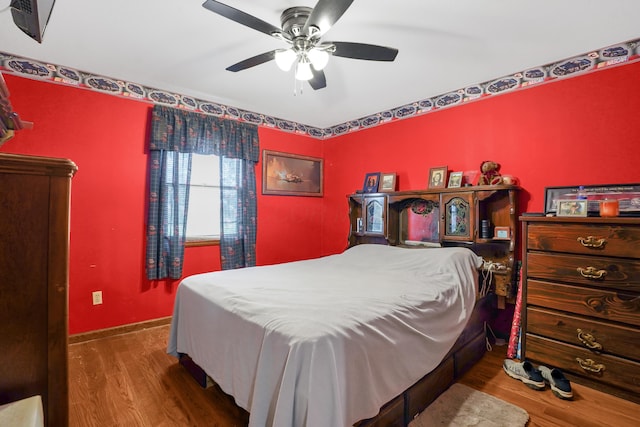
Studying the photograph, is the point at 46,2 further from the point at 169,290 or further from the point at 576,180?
the point at 576,180

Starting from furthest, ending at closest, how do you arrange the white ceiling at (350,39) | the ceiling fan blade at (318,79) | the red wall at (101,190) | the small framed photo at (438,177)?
the small framed photo at (438,177) → the red wall at (101,190) → the ceiling fan blade at (318,79) → the white ceiling at (350,39)

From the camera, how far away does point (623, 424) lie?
5.48 feet

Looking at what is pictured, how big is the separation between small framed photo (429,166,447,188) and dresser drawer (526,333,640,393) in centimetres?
153

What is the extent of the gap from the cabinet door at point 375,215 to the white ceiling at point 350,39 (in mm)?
1183

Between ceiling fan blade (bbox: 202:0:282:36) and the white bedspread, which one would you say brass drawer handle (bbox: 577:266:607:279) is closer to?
the white bedspread

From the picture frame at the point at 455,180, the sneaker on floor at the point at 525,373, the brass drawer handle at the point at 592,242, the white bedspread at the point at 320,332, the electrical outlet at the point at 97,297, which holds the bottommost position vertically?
the sneaker on floor at the point at 525,373

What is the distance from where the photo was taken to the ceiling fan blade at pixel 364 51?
180 centimetres

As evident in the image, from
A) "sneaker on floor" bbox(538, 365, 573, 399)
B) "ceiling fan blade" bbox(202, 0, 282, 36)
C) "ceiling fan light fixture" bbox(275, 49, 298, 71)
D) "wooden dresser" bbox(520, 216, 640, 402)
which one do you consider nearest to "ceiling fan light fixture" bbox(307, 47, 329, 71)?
"ceiling fan light fixture" bbox(275, 49, 298, 71)

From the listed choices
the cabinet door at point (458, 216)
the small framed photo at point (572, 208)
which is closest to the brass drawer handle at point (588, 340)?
the small framed photo at point (572, 208)

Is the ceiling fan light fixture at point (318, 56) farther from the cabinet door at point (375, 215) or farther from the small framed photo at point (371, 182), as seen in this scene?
the small framed photo at point (371, 182)

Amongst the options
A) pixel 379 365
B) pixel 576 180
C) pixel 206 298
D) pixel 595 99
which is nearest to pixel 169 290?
pixel 206 298

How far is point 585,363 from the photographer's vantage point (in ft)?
6.47

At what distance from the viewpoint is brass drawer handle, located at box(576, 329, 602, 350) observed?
1931mm

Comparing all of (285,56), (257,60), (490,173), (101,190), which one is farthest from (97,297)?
(490,173)
